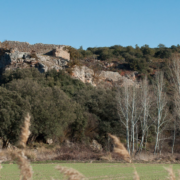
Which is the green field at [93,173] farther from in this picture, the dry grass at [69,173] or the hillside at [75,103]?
the hillside at [75,103]

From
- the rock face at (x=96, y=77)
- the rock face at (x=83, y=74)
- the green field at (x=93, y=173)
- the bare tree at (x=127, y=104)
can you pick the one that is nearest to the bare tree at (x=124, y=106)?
the bare tree at (x=127, y=104)

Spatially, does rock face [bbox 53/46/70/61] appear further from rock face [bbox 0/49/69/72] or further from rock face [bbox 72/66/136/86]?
rock face [bbox 72/66/136/86]

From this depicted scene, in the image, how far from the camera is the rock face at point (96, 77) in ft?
136

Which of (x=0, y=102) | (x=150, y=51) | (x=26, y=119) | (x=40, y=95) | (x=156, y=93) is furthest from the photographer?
(x=150, y=51)

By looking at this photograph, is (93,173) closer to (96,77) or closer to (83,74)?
(83,74)

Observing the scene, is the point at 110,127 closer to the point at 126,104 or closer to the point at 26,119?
the point at 126,104

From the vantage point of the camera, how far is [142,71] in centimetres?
5434

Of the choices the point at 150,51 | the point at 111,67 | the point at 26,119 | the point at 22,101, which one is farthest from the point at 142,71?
the point at 26,119

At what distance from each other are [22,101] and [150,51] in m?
58.1

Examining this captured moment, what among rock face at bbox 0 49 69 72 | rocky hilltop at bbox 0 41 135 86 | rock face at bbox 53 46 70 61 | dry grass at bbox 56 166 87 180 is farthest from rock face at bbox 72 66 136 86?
dry grass at bbox 56 166 87 180

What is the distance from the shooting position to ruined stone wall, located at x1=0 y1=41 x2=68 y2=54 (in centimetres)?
4553

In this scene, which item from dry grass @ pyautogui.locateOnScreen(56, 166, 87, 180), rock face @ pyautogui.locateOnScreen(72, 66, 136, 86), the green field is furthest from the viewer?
rock face @ pyautogui.locateOnScreen(72, 66, 136, 86)

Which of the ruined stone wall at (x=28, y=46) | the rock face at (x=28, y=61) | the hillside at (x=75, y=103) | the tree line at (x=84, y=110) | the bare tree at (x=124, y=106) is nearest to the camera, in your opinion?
the tree line at (x=84, y=110)

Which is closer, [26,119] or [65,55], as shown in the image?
[26,119]
